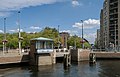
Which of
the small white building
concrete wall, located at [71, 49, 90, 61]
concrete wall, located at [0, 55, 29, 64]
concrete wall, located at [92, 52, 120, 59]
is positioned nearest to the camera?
concrete wall, located at [0, 55, 29, 64]

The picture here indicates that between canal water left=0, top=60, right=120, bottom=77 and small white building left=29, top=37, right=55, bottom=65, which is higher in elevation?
Answer: small white building left=29, top=37, right=55, bottom=65

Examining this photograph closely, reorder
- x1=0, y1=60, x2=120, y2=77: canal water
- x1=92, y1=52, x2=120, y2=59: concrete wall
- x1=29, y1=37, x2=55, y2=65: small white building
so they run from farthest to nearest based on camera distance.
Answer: x1=92, y1=52, x2=120, y2=59: concrete wall
x1=29, y1=37, x2=55, y2=65: small white building
x1=0, y1=60, x2=120, y2=77: canal water

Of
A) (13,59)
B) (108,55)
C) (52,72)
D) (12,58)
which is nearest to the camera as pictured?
(52,72)

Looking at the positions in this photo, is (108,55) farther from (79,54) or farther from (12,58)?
(12,58)

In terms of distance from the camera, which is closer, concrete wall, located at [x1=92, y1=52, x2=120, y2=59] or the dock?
the dock

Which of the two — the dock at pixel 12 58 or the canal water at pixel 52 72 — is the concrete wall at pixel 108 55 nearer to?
the canal water at pixel 52 72

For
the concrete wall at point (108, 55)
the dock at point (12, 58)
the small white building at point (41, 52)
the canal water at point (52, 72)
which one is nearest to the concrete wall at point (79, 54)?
the concrete wall at point (108, 55)

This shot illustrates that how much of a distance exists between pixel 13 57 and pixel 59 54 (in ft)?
75.8

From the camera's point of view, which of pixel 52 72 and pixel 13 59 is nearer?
pixel 52 72

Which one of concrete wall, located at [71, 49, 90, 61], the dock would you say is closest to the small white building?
the dock

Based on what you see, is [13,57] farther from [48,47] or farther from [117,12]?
[117,12]

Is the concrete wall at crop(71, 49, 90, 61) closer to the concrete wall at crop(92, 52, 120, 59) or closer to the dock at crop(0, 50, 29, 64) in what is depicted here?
the concrete wall at crop(92, 52, 120, 59)

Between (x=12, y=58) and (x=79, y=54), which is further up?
(x=79, y=54)

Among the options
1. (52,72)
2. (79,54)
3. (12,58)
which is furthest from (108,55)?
(52,72)
